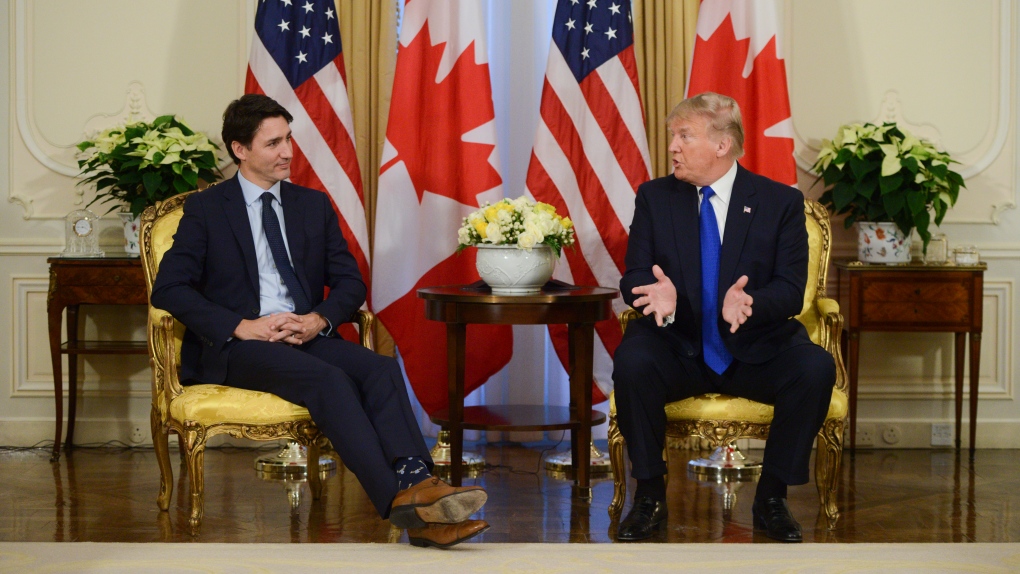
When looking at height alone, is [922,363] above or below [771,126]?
below

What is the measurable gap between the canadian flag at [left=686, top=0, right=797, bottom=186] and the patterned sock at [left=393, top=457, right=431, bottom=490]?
2.30 metres

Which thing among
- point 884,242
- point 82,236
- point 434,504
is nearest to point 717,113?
point 884,242

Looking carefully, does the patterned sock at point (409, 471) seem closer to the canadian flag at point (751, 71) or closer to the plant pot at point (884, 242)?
the canadian flag at point (751, 71)

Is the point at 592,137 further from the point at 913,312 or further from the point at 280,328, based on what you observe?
the point at 280,328

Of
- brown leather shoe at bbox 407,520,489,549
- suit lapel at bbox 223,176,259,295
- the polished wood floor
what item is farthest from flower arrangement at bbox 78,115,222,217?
brown leather shoe at bbox 407,520,489,549

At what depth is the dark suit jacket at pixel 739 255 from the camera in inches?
136

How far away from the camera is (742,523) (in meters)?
3.54

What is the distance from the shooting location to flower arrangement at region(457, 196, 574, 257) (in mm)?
3844

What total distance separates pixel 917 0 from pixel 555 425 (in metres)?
2.92

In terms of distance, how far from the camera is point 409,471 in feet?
10.3

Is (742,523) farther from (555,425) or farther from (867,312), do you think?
(867,312)

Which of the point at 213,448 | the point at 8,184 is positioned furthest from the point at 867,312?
the point at 8,184

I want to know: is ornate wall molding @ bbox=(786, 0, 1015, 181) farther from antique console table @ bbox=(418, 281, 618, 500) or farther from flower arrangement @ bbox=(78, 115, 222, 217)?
flower arrangement @ bbox=(78, 115, 222, 217)

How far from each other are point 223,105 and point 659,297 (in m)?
2.74
